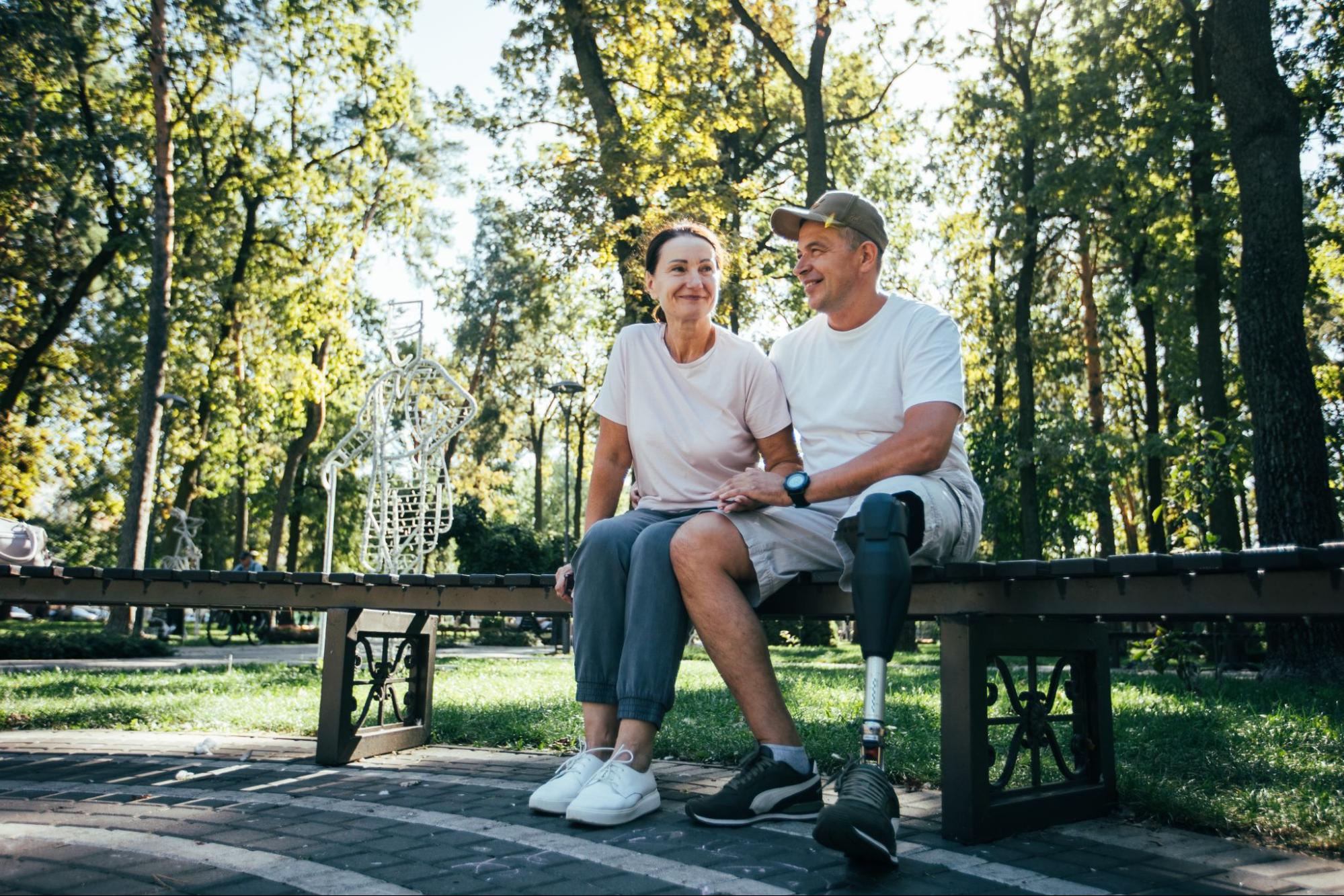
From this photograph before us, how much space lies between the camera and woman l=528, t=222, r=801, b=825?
298cm

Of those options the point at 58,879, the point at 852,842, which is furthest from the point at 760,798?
the point at 58,879

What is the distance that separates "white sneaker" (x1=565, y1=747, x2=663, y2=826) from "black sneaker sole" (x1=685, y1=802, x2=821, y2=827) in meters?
0.13

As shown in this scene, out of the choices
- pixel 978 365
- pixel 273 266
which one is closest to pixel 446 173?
pixel 273 266

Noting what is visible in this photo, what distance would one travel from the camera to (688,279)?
11.8 feet

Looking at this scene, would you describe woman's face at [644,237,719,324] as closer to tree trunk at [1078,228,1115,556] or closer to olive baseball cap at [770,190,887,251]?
olive baseball cap at [770,190,887,251]

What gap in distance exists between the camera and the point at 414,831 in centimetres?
289

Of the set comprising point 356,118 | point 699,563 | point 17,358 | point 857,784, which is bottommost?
point 857,784

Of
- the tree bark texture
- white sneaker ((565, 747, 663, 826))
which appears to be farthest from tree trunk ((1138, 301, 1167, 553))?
white sneaker ((565, 747, 663, 826))

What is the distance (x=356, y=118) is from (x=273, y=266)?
376 cm

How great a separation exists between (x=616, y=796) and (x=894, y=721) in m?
3.02

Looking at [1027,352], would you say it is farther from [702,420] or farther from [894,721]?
[702,420]

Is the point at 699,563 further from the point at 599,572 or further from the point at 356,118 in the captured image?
the point at 356,118

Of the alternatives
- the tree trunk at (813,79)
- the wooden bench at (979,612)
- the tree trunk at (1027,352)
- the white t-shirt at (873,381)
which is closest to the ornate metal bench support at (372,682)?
the wooden bench at (979,612)

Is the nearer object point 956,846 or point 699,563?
point 956,846
